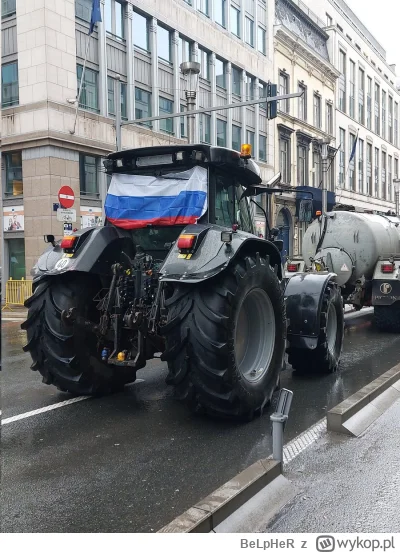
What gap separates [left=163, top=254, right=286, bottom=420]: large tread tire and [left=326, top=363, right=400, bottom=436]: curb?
0.81m

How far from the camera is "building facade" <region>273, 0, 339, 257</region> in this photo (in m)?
32.9

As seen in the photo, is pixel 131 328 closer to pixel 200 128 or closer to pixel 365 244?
pixel 365 244

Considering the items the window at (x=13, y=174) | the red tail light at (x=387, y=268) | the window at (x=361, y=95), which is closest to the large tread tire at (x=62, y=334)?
the red tail light at (x=387, y=268)

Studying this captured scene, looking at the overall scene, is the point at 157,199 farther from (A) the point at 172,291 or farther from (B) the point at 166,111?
(B) the point at 166,111

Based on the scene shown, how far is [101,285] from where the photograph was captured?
5.93 meters

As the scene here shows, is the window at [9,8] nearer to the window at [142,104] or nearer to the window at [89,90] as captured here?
the window at [89,90]

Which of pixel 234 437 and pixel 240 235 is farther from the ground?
pixel 240 235

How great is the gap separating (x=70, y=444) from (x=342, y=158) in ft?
132

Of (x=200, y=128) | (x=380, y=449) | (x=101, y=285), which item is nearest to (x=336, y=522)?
(x=380, y=449)

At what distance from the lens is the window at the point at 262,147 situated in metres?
31.5

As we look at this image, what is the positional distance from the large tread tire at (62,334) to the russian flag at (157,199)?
825 mm

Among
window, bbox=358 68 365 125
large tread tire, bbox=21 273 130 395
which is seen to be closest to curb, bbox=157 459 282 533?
large tread tire, bbox=21 273 130 395

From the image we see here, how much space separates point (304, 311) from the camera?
23.0 feet

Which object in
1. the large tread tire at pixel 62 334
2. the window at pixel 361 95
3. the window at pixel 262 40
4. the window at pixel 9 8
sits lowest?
the large tread tire at pixel 62 334
